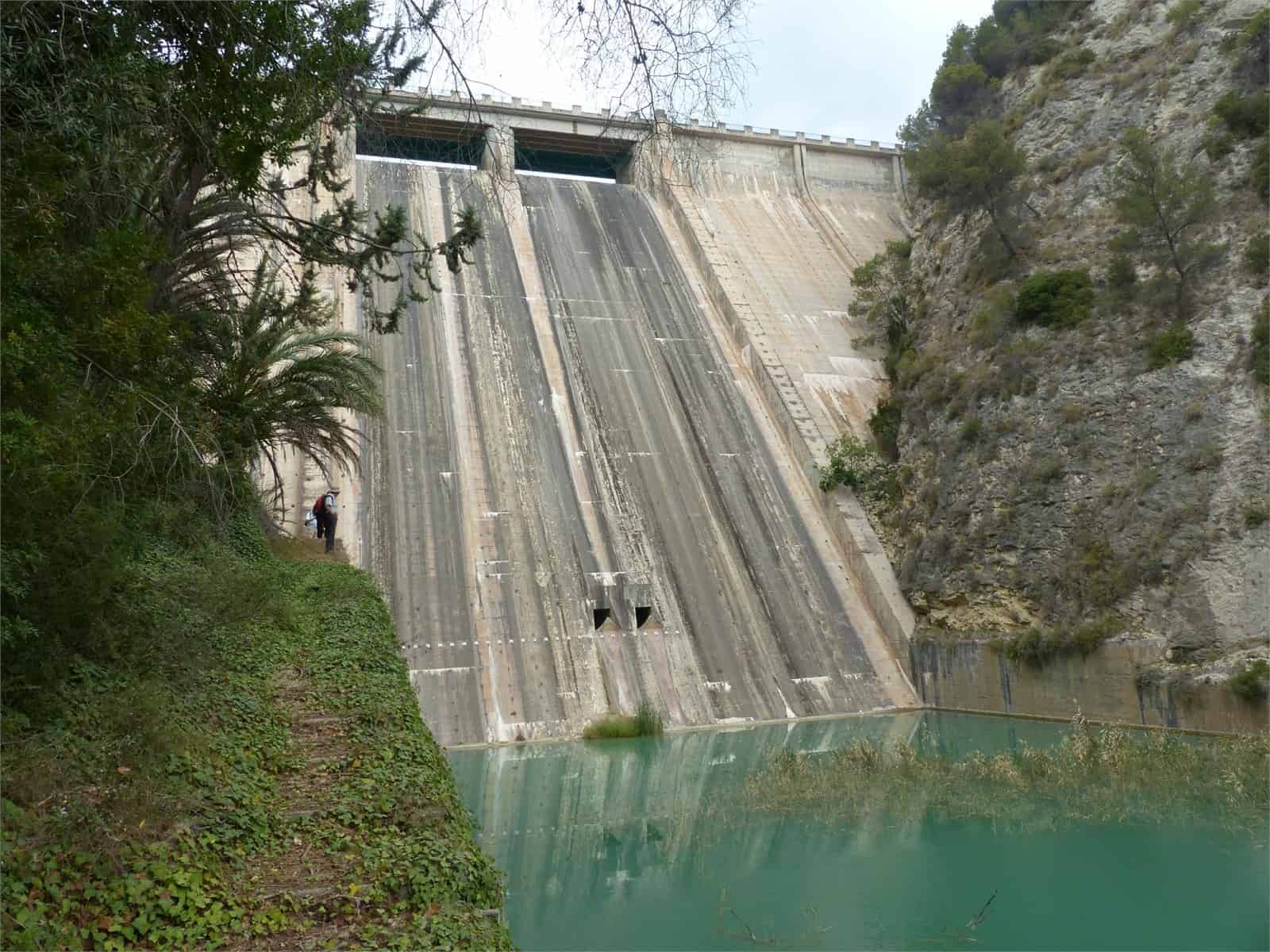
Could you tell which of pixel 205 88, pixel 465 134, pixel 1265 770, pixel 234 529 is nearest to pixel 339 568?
pixel 234 529

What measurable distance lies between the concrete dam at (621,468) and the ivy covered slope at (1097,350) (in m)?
1.78

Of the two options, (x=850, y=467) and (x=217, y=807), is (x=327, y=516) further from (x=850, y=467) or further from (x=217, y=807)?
(x=217, y=807)

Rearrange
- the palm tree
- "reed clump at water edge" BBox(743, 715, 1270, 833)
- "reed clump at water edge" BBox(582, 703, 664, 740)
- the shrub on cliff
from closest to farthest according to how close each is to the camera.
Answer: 1. "reed clump at water edge" BBox(743, 715, 1270, 833)
2. the palm tree
3. "reed clump at water edge" BBox(582, 703, 664, 740)
4. the shrub on cliff

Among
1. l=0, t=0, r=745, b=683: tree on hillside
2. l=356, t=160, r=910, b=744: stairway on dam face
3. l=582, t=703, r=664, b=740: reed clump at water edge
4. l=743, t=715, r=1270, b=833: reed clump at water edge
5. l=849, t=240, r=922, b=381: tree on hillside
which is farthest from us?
l=849, t=240, r=922, b=381: tree on hillside

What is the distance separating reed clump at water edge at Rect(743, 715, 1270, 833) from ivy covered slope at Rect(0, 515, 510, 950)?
13.4ft

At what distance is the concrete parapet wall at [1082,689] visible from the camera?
1332 cm

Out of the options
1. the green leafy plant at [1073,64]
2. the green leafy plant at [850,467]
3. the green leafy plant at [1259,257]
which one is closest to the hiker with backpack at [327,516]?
the green leafy plant at [850,467]

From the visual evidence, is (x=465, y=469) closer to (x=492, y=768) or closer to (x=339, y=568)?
(x=339, y=568)

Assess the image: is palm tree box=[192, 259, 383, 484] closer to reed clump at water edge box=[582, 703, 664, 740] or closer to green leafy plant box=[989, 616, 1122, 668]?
reed clump at water edge box=[582, 703, 664, 740]

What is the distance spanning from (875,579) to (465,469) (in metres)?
7.82

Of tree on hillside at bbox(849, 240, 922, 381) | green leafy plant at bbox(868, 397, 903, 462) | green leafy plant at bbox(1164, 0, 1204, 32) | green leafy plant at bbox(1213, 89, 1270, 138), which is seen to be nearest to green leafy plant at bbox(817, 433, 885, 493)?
green leafy plant at bbox(868, 397, 903, 462)

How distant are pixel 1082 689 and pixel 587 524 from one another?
27.7 ft

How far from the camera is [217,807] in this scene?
528 centimetres

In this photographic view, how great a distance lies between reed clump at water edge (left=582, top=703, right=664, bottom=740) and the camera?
587 inches
